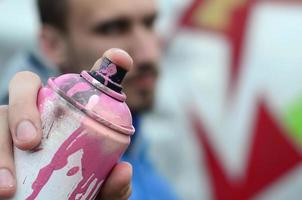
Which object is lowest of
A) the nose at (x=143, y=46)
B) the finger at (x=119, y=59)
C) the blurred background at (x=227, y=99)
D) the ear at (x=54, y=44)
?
the blurred background at (x=227, y=99)

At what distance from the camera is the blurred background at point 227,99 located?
2.98 meters

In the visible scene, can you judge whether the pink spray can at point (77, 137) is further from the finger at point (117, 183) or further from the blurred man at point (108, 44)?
the blurred man at point (108, 44)

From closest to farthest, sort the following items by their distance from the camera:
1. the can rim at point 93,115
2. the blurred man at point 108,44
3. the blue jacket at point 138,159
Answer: the can rim at point 93,115 → the blue jacket at point 138,159 → the blurred man at point 108,44

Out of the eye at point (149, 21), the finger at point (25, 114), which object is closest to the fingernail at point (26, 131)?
the finger at point (25, 114)

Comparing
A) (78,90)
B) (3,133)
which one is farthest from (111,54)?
(3,133)

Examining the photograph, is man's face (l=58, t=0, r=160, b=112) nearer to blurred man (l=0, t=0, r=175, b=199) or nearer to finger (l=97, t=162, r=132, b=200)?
blurred man (l=0, t=0, r=175, b=199)

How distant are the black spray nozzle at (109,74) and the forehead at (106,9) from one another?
5.07 ft

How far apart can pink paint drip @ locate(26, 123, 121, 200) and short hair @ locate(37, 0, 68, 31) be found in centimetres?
162

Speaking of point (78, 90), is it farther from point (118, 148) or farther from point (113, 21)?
point (113, 21)

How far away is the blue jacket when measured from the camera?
6.44ft

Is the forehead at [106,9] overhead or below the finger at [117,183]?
below

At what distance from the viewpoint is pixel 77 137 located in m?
0.80

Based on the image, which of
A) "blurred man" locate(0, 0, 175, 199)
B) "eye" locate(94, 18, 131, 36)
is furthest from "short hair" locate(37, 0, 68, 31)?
"eye" locate(94, 18, 131, 36)

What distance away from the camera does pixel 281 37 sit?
2.98 meters
